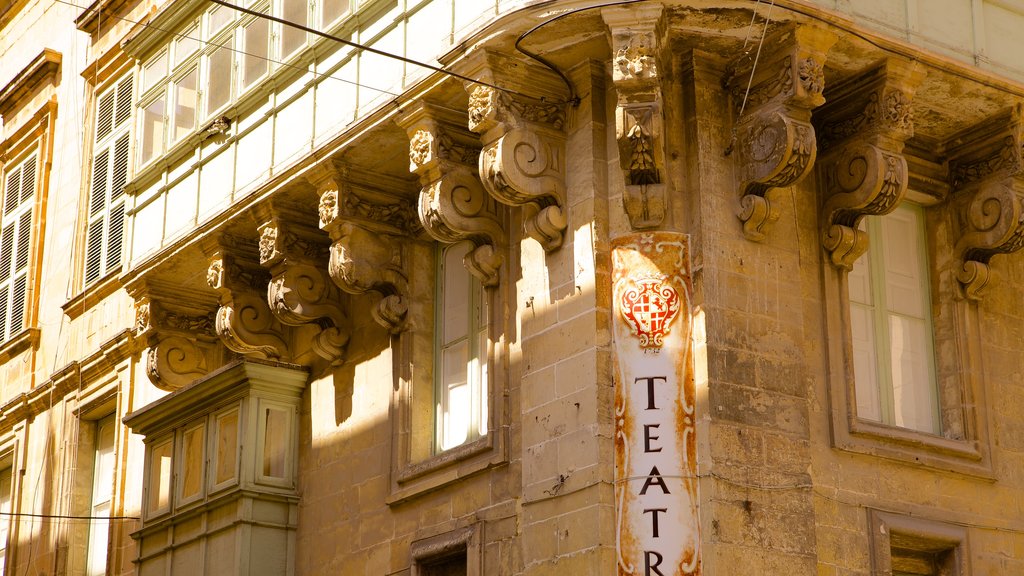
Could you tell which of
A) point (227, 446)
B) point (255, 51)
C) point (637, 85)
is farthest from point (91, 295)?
point (637, 85)

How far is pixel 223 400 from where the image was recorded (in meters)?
A: 19.1

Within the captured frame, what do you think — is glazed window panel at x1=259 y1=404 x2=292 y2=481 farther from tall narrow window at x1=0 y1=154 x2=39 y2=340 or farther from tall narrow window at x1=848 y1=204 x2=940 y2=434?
tall narrow window at x1=0 y1=154 x2=39 y2=340

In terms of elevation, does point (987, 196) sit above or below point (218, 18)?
below

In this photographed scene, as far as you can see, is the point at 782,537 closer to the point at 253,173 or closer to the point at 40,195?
the point at 253,173

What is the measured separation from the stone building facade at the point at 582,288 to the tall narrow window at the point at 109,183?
240cm

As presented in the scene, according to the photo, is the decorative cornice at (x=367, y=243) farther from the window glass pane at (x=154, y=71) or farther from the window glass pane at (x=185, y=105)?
the window glass pane at (x=154, y=71)

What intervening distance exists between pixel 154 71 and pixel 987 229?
10.2m

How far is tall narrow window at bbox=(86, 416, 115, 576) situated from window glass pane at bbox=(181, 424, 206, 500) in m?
2.73

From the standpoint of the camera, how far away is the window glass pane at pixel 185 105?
790 inches

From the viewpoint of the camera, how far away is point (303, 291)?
730 inches

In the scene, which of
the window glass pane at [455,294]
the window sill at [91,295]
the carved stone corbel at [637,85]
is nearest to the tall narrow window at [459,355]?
the window glass pane at [455,294]

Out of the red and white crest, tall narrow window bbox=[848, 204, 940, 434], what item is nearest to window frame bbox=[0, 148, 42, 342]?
the red and white crest

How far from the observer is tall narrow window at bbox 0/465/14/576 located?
24.6 m

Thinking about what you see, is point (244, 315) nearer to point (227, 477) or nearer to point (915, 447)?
point (227, 477)
